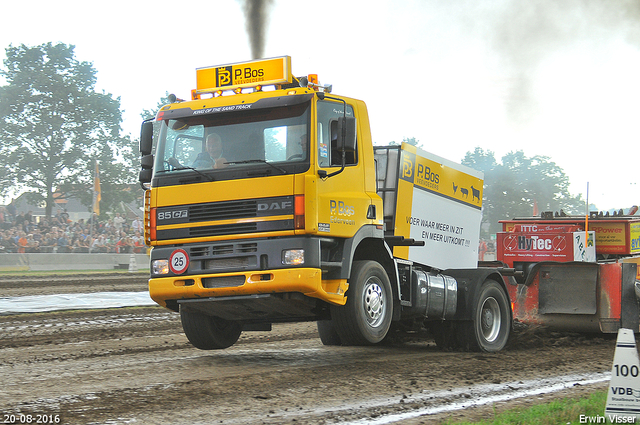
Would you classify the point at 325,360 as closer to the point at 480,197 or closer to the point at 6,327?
the point at 480,197

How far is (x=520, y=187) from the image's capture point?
64125mm

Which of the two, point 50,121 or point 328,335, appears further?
point 50,121

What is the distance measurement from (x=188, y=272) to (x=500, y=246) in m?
6.53

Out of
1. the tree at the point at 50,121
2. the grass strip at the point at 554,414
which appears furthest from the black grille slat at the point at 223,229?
the tree at the point at 50,121

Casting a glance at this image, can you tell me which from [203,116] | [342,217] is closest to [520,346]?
[342,217]

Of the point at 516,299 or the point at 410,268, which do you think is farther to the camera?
the point at 516,299

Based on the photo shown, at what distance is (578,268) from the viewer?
34.7ft

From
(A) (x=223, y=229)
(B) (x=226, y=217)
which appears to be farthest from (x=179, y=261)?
(B) (x=226, y=217)

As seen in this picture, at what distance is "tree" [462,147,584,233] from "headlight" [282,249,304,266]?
5496 cm

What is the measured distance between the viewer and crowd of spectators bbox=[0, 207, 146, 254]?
87.9ft

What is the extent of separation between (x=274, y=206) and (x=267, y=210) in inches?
3.4

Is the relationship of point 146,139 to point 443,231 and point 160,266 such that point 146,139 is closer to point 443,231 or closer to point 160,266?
point 160,266

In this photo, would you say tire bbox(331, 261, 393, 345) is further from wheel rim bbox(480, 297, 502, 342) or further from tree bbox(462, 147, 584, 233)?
tree bbox(462, 147, 584, 233)

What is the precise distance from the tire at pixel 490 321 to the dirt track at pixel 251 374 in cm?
38
